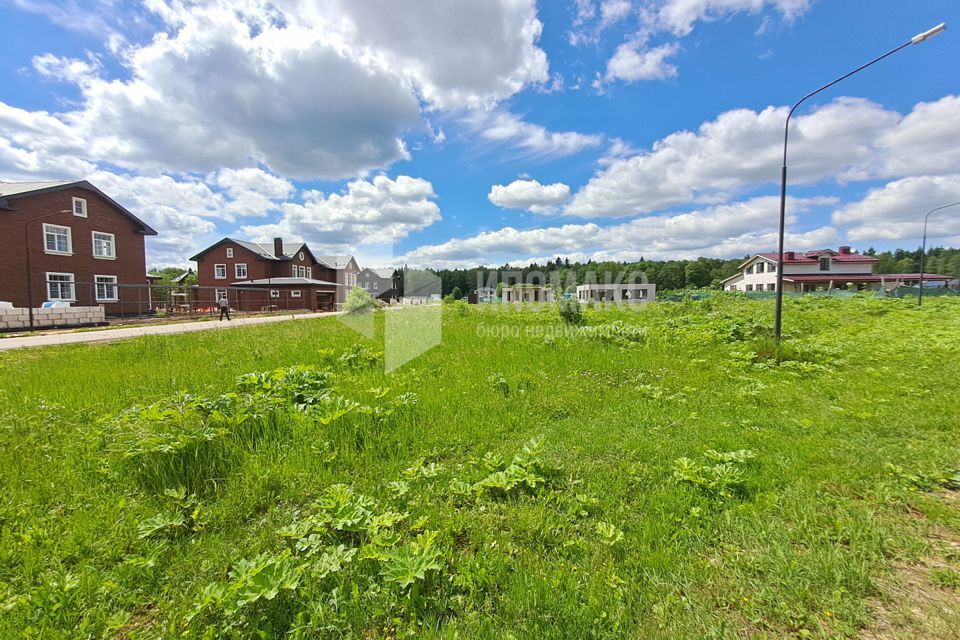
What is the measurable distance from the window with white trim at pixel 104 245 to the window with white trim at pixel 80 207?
127 centimetres

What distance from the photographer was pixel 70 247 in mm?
23391

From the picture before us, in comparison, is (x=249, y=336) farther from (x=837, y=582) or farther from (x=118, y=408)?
(x=837, y=582)

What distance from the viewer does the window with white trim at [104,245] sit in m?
24.9

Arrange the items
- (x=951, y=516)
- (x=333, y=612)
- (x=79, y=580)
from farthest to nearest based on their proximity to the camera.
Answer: (x=951, y=516) → (x=79, y=580) → (x=333, y=612)

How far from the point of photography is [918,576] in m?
2.29

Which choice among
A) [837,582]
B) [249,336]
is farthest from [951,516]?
[249,336]

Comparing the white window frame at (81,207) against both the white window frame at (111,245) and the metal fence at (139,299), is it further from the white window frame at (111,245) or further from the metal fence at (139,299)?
the metal fence at (139,299)

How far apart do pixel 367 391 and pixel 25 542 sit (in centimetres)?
352

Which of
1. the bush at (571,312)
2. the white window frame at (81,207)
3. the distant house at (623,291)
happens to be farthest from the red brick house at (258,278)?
the bush at (571,312)

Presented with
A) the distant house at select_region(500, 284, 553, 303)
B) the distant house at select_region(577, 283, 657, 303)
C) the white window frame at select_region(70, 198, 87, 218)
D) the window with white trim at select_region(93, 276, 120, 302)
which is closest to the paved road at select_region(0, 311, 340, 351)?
the window with white trim at select_region(93, 276, 120, 302)

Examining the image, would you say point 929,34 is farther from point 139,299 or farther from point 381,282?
point 381,282

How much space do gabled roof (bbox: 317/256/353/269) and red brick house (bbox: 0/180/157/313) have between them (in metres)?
25.3

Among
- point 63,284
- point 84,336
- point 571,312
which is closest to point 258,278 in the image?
point 63,284

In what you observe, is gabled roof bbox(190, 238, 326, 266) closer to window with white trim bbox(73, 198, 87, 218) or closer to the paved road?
window with white trim bbox(73, 198, 87, 218)
